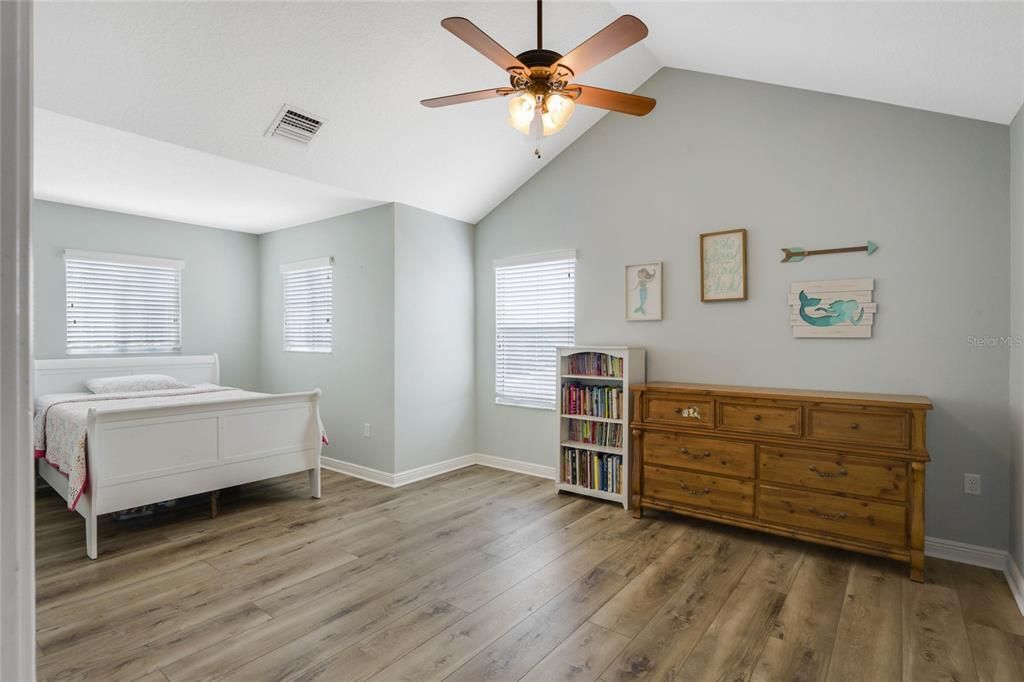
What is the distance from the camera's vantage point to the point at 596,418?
4156mm

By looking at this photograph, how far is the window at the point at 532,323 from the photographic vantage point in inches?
186

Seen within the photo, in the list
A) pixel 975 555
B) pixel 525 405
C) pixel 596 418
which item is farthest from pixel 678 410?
pixel 975 555

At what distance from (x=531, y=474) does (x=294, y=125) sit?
335cm

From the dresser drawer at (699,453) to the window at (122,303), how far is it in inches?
185

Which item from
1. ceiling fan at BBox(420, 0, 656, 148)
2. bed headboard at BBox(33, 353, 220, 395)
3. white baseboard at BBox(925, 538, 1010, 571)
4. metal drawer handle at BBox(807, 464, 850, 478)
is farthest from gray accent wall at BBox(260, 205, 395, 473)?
white baseboard at BBox(925, 538, 1010, 571)

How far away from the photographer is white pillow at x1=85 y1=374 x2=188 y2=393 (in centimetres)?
452

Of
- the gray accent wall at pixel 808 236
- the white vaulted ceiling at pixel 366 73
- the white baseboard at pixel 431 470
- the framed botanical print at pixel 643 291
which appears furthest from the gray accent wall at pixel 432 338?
the framed botanical print at pixel 643 291

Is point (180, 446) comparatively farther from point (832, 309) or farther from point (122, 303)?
point (832, 309)

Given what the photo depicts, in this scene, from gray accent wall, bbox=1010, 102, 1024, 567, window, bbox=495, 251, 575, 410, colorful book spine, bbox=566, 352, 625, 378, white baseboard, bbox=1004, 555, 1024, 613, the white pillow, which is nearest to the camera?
white baseboard, bbox=1004, 555, 1024, 613

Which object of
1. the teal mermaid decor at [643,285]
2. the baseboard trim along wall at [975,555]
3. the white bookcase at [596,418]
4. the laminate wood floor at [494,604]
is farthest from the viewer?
the teal mermaid decor at [643,285]

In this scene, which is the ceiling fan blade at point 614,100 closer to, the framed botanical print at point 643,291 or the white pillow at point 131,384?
the framed botanical print at point 643,291

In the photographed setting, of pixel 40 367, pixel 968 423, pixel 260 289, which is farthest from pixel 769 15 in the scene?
pixel 40 367

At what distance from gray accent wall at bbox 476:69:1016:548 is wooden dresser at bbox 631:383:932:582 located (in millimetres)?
287

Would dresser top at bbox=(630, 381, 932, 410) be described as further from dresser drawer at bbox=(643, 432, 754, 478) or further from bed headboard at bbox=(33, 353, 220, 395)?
bed headboard at bbox=(33, 353, 220, 395)
